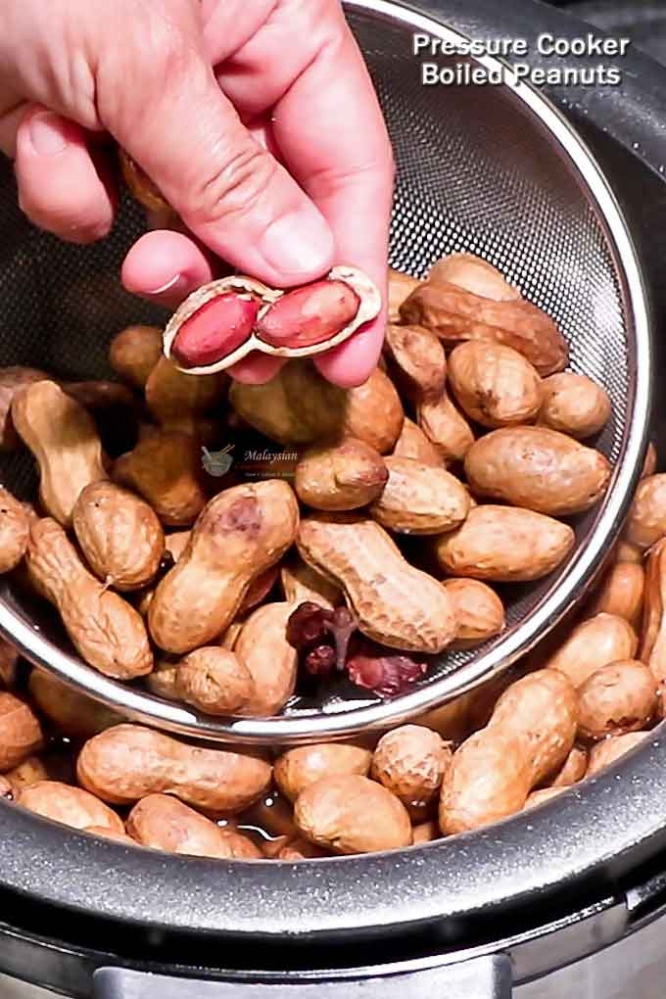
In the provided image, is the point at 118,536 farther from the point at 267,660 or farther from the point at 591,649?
the point at 591,649

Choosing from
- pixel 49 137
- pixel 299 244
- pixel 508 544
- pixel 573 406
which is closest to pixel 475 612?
pixel 508 544

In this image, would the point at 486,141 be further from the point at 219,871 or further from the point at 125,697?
the point at 219,871

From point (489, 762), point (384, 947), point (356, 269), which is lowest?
point (384, 947)

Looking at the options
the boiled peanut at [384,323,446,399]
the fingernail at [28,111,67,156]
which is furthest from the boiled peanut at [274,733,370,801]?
the fingernail at [28,111,67,156]

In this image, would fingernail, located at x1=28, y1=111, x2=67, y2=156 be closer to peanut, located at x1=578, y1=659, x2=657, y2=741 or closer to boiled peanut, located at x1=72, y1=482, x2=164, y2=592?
boiled peanut, located at x1=72, y1=482, x2=164, y2=592

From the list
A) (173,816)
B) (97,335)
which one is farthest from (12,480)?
(173,816)

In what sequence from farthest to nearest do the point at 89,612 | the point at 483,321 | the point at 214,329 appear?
the point at 483,321, the point at 89,612, the point at 214,329

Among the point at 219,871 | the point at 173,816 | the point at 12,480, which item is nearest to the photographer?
the point at 219,871

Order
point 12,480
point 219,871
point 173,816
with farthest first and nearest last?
point 12,480
point 173,816
point 219,871
